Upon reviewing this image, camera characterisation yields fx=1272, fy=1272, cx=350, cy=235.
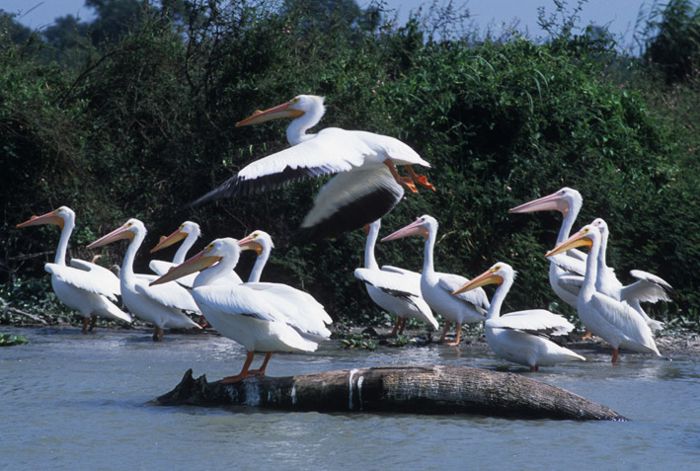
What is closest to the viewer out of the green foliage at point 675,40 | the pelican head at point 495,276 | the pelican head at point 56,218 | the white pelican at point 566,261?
the pelican head at point 495,276

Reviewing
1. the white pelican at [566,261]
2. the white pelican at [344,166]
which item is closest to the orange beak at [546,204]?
the white pelican at [566,261]

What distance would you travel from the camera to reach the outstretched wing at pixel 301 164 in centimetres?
673

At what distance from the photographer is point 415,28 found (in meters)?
15.1

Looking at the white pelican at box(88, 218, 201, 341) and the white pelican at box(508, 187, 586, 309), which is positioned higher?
the white pelican at box(508, 187, 586, 309)

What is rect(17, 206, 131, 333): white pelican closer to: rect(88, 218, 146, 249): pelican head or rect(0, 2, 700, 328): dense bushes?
rect(88, 218, 146, 249): pelican head

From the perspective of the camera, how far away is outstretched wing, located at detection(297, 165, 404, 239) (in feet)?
26.8

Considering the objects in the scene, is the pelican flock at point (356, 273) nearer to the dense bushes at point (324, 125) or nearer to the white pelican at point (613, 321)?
the white pelican at point (613, 321)

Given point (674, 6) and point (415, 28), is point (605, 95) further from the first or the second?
point (674, 6)

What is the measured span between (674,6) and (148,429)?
18.1 m

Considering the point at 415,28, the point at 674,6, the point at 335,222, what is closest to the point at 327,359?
the point at 335,222

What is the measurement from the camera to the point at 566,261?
33.6 ft

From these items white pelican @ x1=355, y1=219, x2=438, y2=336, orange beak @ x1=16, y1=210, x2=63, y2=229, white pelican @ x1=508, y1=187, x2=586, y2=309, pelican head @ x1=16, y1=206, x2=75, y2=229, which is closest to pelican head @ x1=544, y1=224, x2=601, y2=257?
white pelican @ x1=508, y1=187, x2=586, y2=309

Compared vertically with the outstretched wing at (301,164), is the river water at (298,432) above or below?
below

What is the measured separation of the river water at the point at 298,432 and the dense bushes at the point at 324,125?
371 centimetres
